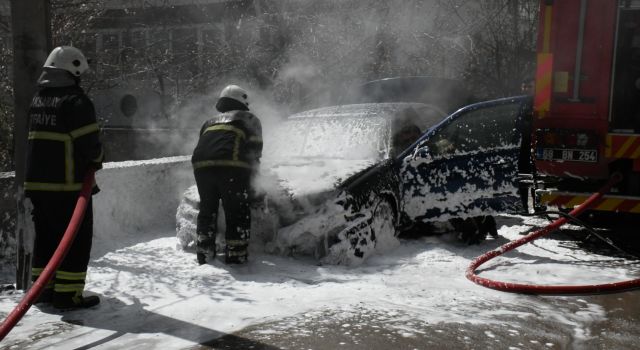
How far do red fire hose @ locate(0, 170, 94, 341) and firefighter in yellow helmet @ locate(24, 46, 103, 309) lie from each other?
0.16m

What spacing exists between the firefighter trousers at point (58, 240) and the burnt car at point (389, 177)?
1947mm

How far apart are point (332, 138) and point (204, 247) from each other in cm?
207

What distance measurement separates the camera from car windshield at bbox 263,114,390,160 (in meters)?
6.79

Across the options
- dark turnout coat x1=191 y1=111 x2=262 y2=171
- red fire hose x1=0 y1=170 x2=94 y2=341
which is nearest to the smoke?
dark turnout coat x1=191 y1=111 x2=262 y2=171

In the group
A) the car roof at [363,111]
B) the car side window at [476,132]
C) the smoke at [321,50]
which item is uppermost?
the smoke at [321,50]

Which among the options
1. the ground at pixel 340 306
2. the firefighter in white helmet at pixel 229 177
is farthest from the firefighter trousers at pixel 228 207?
the ground at pixel 340 306

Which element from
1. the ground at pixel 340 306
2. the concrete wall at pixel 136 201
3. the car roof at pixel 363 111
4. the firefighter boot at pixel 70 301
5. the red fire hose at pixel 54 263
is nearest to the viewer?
the red fire hose at pixel 54 263

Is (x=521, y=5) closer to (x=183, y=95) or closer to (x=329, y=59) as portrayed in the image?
(x=329, y=59)

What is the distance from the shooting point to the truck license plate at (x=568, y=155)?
597 cm

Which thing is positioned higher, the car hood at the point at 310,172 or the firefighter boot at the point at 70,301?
the car hood at the point at 310,172

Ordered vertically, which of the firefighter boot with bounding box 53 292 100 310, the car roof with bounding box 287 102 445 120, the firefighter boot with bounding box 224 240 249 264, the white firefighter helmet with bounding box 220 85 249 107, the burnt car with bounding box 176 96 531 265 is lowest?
the firefighter boot with bounding box 53 292 100 310

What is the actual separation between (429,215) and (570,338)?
2.82 meters

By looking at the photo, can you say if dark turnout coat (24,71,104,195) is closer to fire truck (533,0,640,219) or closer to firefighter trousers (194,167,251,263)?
firefighter trousers (194,167,251,263)

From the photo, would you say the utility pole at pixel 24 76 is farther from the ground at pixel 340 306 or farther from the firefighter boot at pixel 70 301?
the firefighter boot at pixel 70 301
